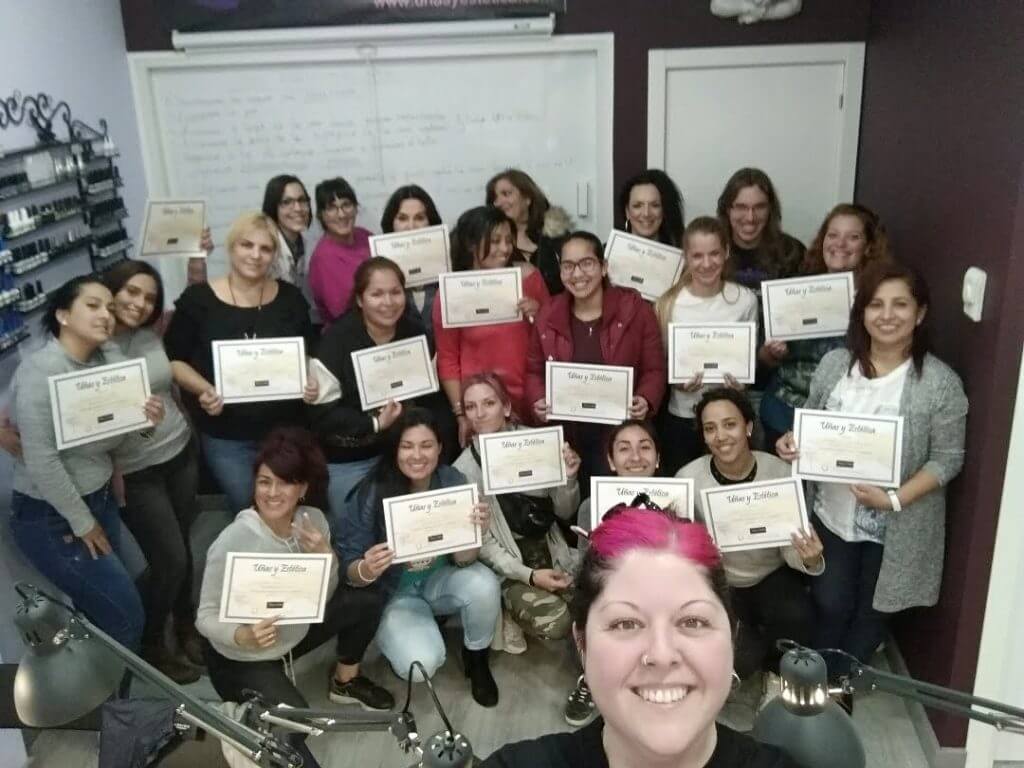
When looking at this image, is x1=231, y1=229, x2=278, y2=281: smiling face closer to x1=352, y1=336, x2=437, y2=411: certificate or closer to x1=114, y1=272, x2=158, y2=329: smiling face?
x1=114, y1=272, x2=158, y2=329: smiling face

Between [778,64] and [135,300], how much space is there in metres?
3.16

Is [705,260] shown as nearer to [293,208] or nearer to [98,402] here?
[293,208]

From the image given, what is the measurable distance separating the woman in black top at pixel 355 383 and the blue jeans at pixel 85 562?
0.72 meters

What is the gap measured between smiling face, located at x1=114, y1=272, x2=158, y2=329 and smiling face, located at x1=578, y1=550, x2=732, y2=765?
2.23 m

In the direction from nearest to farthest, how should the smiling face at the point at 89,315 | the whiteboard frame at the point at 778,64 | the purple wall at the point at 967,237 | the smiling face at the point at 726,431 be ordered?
1. the purple wall at the point at 967,237
2. the smiling face at the point at 89,315
3. the smiling face at the point at 726,431
4. the whiteboard frame at the point at 778,64

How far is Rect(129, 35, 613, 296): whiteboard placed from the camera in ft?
14.3

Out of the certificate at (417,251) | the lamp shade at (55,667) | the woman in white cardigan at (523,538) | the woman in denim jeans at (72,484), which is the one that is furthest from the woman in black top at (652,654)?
the certificate at (417,251)

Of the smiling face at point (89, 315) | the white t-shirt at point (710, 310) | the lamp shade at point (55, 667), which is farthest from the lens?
the white t-shirt at point (710, 310)

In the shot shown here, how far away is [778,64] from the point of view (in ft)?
14.0

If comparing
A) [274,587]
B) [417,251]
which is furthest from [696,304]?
[274,587]

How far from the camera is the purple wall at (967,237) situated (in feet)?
7.67

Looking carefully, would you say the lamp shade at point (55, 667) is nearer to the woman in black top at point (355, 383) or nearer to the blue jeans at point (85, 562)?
the blue jeans at point (85, 562)

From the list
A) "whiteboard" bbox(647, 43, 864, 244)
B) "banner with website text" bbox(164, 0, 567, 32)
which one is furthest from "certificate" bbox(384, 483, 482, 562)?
"banner with website text" bbox(164, 0, 567, 32)

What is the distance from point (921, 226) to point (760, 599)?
1.41 metres
